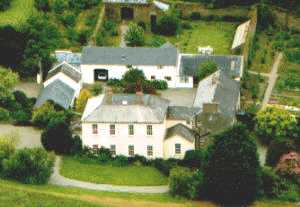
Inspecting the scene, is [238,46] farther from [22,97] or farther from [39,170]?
[39,170]

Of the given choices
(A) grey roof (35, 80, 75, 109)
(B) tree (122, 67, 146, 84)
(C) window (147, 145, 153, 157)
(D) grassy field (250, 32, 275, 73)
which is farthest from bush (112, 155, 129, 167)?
(D) grassy field (250, 32, 275, 73)

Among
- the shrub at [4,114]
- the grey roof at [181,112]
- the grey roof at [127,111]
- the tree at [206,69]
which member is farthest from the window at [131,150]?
the tree at [206,69]

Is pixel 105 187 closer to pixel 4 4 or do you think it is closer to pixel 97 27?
pixel 97 27

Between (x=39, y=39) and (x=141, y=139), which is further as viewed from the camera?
(x=39, y=39)

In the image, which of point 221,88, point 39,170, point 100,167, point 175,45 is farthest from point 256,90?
point 39,170

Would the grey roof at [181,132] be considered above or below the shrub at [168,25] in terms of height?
below

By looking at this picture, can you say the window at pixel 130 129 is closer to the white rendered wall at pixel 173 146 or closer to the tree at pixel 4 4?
the white rendered wall at pixel 173 146

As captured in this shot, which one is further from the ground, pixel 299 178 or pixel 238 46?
pixel 238 46
